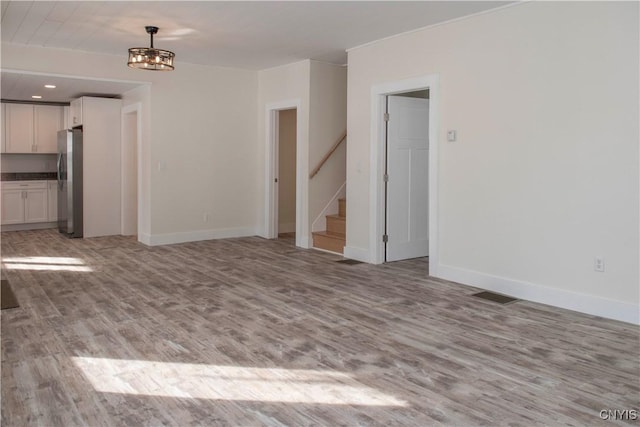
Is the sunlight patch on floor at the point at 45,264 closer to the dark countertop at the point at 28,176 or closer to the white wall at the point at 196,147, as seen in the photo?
the white wall at the point at 196,147

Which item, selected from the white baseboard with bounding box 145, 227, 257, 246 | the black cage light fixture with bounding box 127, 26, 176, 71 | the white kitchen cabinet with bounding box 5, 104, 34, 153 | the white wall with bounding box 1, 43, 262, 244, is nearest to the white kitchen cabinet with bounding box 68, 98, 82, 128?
the white kitchen cabinet with bounding box 5, 104, 34, 153

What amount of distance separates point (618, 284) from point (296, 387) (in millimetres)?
2749

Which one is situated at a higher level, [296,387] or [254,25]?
[254,25]

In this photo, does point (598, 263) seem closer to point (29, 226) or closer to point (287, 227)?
point (287, 227)

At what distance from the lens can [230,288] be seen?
5.09 metres

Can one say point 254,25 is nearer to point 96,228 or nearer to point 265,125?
point 265,125

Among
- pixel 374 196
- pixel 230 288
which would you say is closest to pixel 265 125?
pixel 374 196

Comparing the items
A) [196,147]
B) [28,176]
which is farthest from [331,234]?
[28,176]

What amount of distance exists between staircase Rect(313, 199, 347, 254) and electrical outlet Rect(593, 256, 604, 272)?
3275 mm

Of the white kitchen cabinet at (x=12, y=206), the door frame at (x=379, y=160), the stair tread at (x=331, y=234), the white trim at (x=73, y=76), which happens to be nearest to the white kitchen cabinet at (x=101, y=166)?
the white trim at (x=73, y=76)

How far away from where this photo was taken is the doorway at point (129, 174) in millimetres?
8422

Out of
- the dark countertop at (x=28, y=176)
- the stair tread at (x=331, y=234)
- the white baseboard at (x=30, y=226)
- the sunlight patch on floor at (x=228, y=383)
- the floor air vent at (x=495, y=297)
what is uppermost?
the dark countertop at (x=28, y=176)

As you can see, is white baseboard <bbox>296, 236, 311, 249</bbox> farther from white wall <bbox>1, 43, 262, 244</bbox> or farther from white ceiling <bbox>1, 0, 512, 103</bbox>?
white ceiling <bbox>1, 0, 512, 103</bbox>

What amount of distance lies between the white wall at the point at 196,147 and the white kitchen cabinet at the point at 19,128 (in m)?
3.10
